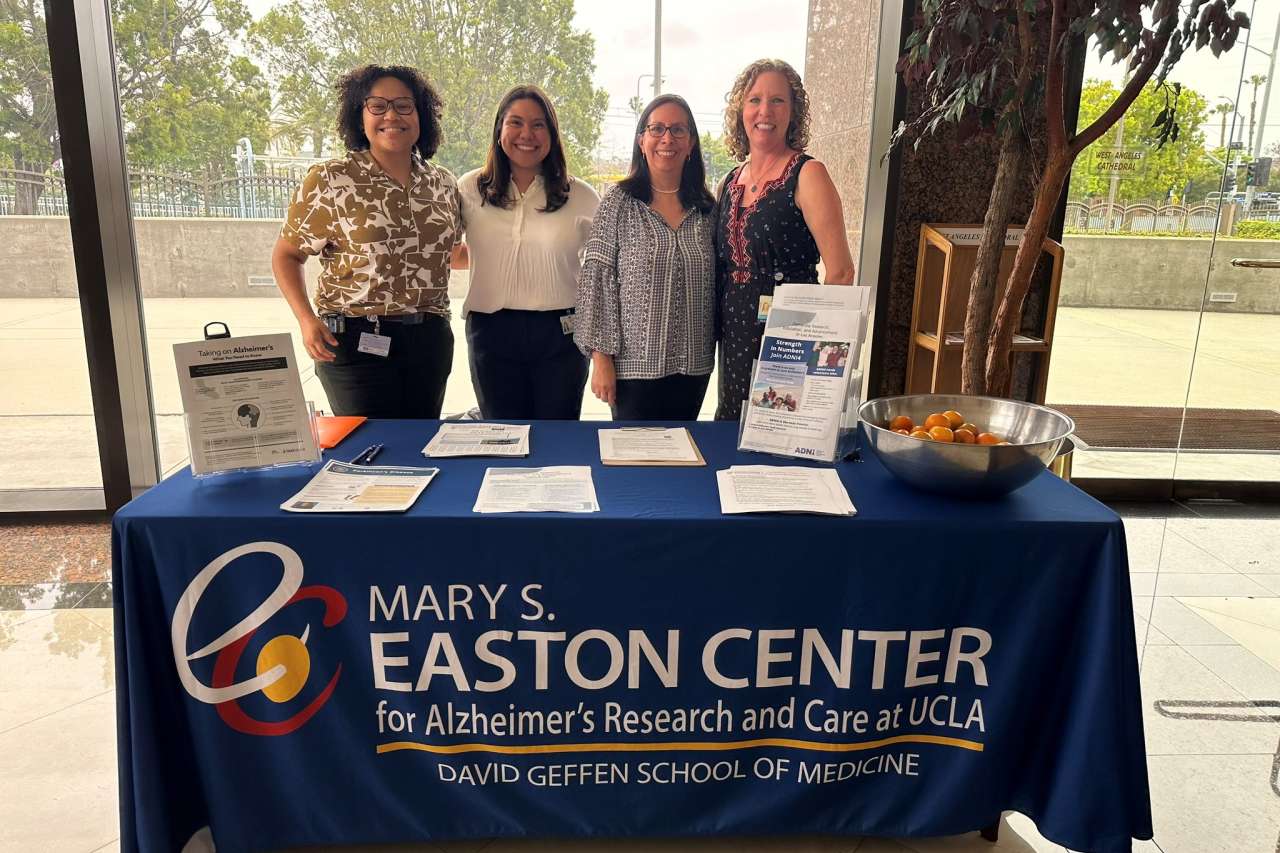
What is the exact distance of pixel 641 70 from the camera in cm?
326

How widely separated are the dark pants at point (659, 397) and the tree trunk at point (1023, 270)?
2.53 feet

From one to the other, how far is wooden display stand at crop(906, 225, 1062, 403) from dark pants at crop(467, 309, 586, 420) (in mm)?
1363

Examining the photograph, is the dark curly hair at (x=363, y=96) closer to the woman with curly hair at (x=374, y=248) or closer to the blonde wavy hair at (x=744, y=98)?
the woman with curly hair at (x=374, y=248)

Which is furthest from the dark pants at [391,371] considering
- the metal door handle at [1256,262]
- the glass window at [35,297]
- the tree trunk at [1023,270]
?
the metal door handle at [1256,262]

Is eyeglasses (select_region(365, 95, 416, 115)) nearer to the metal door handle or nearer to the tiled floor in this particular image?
the tiled floor

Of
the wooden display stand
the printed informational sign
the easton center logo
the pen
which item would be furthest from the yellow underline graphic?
the printed informational sign

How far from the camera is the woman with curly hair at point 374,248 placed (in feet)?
7.70

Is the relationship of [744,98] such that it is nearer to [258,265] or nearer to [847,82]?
[847,82]

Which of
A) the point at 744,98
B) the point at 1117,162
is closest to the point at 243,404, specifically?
the point at 744,98

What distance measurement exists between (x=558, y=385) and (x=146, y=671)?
1376 millimetres

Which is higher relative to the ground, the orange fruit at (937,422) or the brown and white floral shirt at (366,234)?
the brown and white floral shirt at (366,234)

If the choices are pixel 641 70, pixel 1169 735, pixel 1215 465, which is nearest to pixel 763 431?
pixel 1169 735

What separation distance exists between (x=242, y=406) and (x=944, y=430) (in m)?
1.23

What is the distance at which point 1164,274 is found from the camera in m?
3.82
